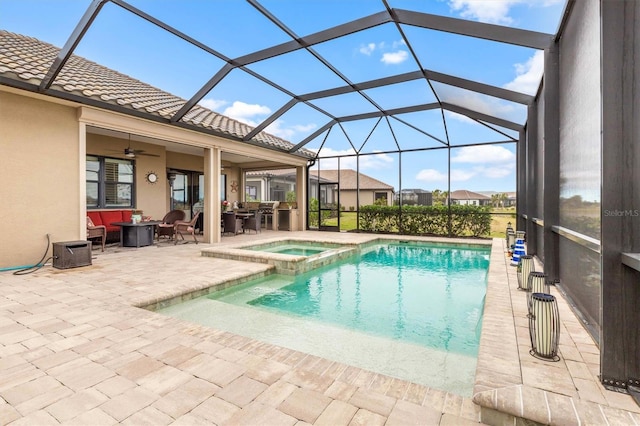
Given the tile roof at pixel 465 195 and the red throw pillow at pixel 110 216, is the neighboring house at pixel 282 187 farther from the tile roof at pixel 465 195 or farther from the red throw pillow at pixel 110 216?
the red throw pillow at pixel 110 216

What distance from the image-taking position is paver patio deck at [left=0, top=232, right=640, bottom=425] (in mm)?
1804

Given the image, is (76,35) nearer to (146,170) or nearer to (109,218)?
(109,218)

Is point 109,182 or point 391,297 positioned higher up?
point 109,182

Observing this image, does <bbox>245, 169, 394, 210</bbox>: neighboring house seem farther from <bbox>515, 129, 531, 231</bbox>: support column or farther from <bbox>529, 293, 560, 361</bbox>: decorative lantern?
<bbox>529, 293, 560, 361</bbox>: decorative lantern

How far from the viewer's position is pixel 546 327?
7.68ft

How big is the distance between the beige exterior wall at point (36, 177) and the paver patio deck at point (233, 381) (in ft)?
9.93

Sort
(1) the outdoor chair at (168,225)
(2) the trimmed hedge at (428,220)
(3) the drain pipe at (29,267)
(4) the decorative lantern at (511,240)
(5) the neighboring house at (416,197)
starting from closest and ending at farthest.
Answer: (3) the drain pipe at (29,267), (4) the decorative lantern at (511,240), (1) the outdoor chair at (168,225), (2) the trimmed hedge at (428,220), (5) the neighboring house at (416,197)

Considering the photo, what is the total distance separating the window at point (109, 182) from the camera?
898 cm

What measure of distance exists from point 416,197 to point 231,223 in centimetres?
701

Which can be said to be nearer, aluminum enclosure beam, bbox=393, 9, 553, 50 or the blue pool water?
the blue pool water

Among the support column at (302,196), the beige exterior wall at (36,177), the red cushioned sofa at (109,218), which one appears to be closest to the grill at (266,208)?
the support column at (302,196)

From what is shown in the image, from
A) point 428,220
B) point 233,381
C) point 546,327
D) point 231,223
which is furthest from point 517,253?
point 231,223

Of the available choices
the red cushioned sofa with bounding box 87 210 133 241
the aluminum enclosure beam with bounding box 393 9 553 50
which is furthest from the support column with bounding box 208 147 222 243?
the aluminum enclosure beam with bounding box 393 9 553 50

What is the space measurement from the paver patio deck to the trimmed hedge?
26.2ft
